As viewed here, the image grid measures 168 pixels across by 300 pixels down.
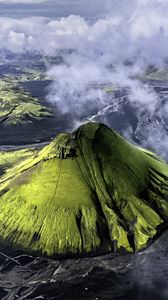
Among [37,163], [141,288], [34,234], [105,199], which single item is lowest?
[141,288]

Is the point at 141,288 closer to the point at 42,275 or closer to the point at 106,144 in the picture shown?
the point at 42,275

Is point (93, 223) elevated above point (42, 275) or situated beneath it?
elevated above

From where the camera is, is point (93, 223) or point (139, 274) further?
point (93, 223)

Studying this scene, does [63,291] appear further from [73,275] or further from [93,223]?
[93,223]

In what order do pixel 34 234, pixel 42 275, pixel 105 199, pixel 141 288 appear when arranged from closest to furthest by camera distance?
1. pixel 141 288
2. pixel 42 275
3. pixel 34 234
4. pixel 105 199

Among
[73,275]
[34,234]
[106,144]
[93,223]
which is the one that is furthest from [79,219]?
[106,144]

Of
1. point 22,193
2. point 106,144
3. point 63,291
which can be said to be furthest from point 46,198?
point 63,291

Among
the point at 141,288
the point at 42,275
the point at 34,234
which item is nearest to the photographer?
the point at 141,288
